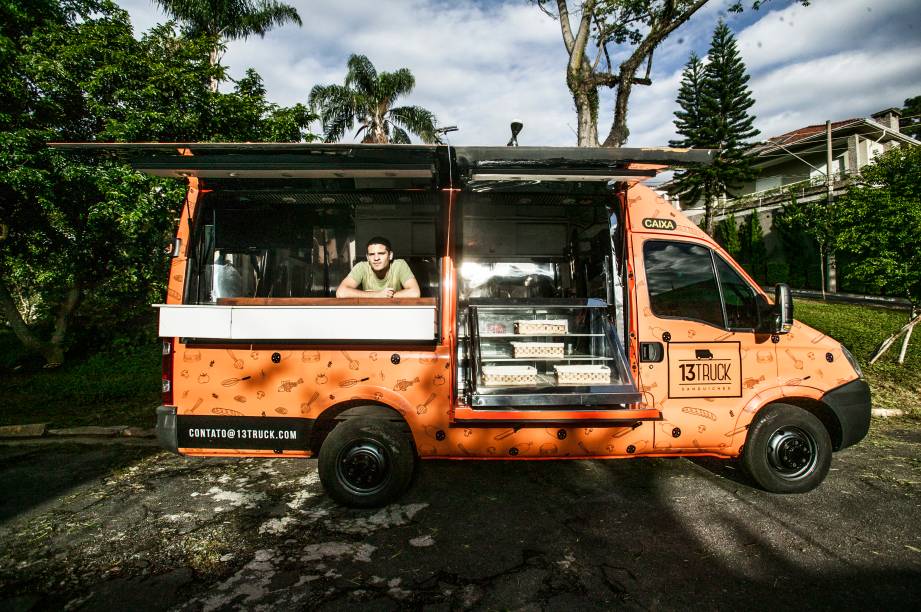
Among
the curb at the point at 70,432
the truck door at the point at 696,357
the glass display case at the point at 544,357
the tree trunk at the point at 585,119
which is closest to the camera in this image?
the glass display case at the point at 544,357

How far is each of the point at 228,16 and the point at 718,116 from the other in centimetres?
2737

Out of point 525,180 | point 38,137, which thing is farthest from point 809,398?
point 38,137

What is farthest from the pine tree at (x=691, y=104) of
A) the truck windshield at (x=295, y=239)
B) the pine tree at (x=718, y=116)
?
the truck windshield at (x=295, y=239)

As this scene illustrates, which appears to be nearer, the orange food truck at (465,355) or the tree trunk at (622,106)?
the orange food truck at (465,355)

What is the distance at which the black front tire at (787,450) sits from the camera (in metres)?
3.93

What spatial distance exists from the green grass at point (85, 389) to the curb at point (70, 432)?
22 centimetres

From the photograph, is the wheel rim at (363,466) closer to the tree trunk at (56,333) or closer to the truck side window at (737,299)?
the truck side window at (737,299)

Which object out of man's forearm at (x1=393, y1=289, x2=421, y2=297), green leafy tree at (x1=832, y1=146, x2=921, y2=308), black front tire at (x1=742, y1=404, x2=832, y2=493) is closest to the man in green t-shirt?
man's forearm at (x1=393, y1=289, x2=421, y2=297)

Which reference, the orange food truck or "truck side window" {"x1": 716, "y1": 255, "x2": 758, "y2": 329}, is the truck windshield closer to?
the orange food truck

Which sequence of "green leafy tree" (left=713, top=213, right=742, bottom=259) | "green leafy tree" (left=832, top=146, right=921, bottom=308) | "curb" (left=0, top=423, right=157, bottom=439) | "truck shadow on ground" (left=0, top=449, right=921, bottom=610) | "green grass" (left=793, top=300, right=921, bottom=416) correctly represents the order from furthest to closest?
"green leafy tree" (left=713, top=213, right=742, bottom=259), "green leafy tree" (left=832, top=146, right=921, bottom=308), "green grass" (left=793, top=300, right=921, bottom=416), "curb" (left=0, top=423, right=157, bottom=439), "truck shadow on ground" (left=0, top=449, right=921, bottom=610)

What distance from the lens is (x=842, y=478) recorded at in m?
4.34

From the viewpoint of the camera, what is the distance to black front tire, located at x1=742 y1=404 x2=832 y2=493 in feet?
12.9

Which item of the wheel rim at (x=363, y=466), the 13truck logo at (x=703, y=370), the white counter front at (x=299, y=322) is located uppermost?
the white counter front at (x=299, y=322)

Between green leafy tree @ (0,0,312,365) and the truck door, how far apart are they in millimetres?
7845
